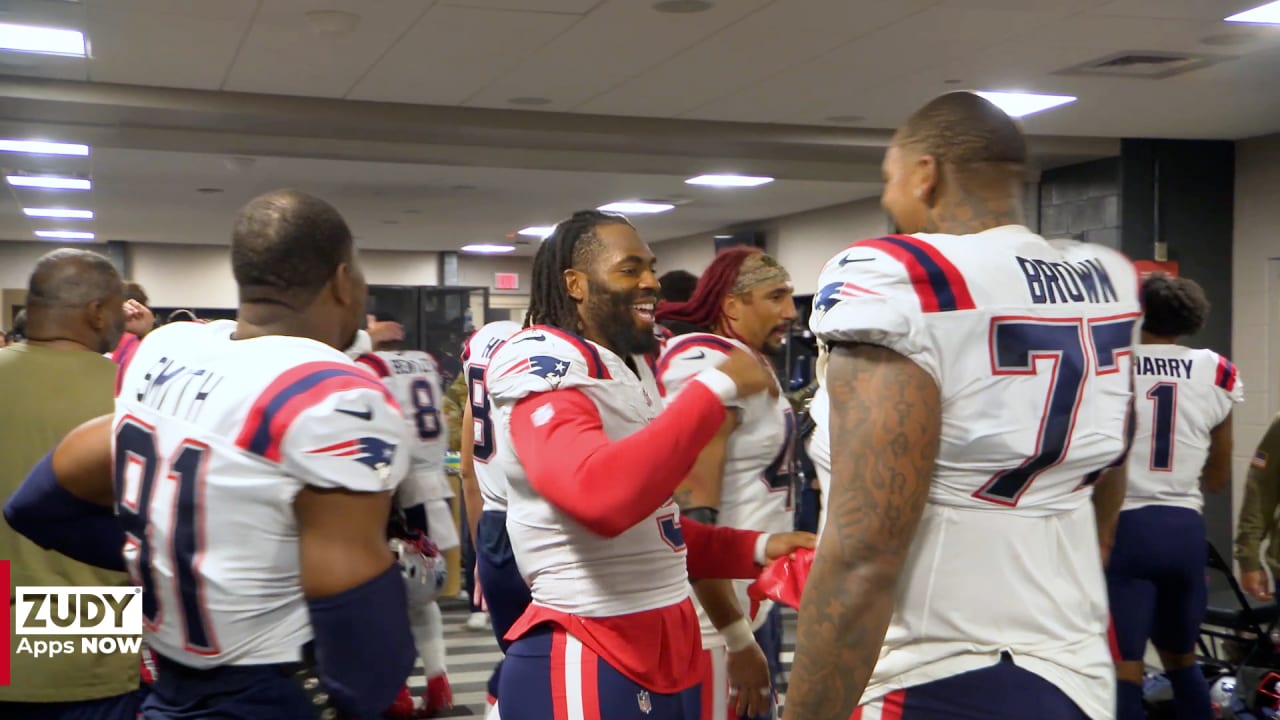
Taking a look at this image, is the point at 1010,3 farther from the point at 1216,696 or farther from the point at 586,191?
the point at 586,191

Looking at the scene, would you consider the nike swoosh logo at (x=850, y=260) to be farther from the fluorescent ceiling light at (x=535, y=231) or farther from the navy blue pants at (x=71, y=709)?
the fluorescent ceiling light at (x=535, y=231)

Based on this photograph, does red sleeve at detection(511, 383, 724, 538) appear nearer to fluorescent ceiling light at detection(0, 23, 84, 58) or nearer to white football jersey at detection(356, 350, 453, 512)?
white football jersey at detection(356, 350, 453, 512)

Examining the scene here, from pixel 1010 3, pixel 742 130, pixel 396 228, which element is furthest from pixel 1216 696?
pixel 396 228

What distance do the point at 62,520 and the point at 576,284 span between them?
3.12 feet

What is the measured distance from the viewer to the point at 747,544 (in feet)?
6.75

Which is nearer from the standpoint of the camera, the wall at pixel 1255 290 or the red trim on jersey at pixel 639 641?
the red trim on jersey at pixel 639 641

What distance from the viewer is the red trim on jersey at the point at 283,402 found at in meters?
1.33

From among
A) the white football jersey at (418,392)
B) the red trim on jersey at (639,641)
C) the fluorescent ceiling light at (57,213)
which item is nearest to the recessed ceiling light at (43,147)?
the white football jersey at (418,392)

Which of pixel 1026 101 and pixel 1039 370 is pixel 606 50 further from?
pixel 1039 370

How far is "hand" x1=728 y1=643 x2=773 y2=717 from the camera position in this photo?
7.74 ft

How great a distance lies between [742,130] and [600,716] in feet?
21.9

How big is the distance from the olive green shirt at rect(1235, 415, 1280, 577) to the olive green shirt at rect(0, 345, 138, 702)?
148 inches

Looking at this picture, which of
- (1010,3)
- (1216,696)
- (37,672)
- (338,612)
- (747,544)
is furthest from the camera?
(1010,3)

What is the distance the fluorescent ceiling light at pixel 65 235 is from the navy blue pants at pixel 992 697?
53.6 ft
